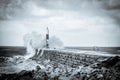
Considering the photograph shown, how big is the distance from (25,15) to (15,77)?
2.21m

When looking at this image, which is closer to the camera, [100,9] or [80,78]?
[80,78]

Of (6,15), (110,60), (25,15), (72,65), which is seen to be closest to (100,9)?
(110,60)

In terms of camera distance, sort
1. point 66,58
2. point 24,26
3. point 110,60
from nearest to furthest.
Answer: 1. point 110,60
2. point 24,26
3. point 66,58

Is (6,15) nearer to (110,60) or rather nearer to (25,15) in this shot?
(25,15)

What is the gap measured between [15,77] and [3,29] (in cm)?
194

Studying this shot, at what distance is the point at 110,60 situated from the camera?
16.2 ft

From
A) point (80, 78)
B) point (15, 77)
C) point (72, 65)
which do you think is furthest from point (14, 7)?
point (80, 78)

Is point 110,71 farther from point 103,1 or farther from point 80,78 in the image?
point 103,1

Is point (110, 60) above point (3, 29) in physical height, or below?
below

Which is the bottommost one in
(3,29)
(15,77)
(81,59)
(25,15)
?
(15,77)

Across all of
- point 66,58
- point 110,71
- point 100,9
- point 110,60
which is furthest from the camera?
point 66,58

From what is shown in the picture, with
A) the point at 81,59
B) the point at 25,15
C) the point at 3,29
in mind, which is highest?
the point at 25,15

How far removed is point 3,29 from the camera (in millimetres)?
6281

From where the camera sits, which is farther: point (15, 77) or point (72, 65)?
point (72, 65)
